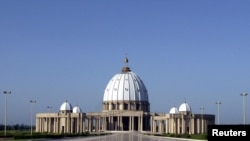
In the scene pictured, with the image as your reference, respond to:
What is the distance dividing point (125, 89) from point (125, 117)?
8.67 meters

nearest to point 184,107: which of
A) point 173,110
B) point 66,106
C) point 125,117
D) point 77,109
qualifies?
point 173,110

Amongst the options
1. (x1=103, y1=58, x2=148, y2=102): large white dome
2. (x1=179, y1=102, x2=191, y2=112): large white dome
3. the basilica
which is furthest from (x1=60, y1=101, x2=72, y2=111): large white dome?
(x1=179, y1=102, x2=191, y2=112): large white dome

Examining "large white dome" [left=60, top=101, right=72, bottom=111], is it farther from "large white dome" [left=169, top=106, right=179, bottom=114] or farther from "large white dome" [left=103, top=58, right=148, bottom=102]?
"large white dome" [left=169, top=106, right=179, bottom=114]

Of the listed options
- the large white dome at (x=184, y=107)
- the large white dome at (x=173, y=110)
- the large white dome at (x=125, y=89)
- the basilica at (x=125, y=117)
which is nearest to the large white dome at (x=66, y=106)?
the basilica at (x=125, y=117)

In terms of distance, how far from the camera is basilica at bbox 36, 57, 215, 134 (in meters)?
113

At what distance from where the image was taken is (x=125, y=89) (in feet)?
423

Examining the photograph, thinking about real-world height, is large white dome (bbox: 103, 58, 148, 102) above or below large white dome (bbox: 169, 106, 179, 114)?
above

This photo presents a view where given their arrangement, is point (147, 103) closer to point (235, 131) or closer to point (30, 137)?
point (30, 137)

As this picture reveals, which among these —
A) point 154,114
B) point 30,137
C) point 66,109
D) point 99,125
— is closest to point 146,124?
point 154,114

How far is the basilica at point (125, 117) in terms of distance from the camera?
370 feet

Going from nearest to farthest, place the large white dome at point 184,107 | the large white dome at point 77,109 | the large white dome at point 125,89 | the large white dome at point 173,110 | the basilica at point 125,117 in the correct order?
the basilica at point 125,117, the large white dome at point 184,107, the large white dome at point 173,110, the large white dome at point 125,89, the large white dome at point 77,109

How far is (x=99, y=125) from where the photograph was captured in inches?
4798

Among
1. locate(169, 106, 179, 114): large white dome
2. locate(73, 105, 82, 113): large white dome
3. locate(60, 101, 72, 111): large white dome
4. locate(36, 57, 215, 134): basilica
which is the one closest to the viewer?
locate(36, 57, 215, 134): basilica

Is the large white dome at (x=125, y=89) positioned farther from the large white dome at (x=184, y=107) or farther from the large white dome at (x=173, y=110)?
the large white dome at (x=184, y=107)
